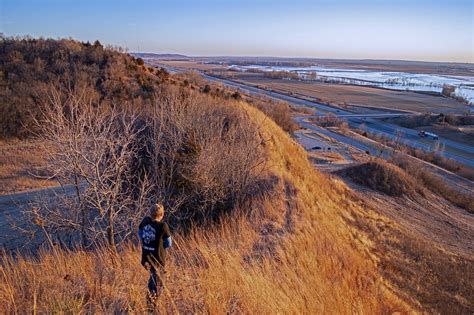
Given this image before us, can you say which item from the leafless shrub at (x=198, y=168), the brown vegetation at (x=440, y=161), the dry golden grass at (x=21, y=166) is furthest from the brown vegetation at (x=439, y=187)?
the dry golden grass at (x=21, y=166)

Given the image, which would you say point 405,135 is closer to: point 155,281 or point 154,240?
point 154,240

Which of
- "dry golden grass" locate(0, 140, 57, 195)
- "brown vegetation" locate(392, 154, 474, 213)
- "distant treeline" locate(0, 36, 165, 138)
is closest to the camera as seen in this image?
"dry golden grass" locate(0, 140, 57, 195)

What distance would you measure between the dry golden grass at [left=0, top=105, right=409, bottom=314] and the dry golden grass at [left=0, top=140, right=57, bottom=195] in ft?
39.4

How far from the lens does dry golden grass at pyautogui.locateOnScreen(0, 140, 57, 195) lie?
777 inches

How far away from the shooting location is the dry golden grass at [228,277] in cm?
497

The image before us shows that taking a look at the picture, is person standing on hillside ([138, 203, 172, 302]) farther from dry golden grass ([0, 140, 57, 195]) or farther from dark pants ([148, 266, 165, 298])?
dry golden grass ([0, 140, 57, 195])

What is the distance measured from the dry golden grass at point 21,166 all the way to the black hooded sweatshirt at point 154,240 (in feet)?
46.2

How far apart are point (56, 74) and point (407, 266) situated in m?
29.8

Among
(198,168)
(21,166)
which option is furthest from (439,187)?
(21,166)

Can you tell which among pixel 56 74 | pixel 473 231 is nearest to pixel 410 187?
pixel 473 231

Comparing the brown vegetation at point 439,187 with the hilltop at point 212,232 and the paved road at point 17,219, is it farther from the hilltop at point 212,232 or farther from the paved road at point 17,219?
the paved road at point 17,219

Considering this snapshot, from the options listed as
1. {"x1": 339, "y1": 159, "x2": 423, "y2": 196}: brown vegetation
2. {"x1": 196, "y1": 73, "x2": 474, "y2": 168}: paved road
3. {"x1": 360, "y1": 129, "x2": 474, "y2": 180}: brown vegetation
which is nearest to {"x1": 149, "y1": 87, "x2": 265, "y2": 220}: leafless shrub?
{"x1": 339, "y1": 159, "x2": 423, "y2": 196}: brown vegetation

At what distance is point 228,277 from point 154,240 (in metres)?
1.24

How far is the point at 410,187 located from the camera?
29453mm
